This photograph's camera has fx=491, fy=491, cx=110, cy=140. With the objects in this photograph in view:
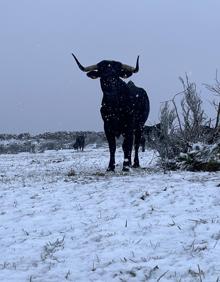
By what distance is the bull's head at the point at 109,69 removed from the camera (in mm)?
12930

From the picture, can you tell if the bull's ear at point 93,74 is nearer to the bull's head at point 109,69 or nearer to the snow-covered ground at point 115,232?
the bull's head at point 109,69

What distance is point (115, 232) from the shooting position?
6.18 m

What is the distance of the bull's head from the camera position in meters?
12.9

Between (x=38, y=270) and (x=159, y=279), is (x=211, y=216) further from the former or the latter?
(x=38, y=270)

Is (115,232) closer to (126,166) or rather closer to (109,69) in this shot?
(126,166)

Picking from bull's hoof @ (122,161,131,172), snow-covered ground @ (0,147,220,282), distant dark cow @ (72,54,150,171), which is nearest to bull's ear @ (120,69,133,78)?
distant dark cow @ (72,54,150,171)

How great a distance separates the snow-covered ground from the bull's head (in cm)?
447

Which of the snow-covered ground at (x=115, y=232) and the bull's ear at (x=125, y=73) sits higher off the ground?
the bull's ear at (x=125, y=73)

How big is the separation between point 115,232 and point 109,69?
24.3 feet

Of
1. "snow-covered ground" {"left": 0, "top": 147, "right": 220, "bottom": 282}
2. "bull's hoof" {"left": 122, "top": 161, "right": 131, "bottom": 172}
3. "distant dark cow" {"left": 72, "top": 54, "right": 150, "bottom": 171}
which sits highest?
"distant dark cow" {"left": 72, "top": 54, "right": 150, "bottom": 171}

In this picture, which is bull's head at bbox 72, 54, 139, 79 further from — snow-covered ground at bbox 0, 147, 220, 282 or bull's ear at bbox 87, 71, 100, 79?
snow-covered ground at bbox 0, 147, 220, 282

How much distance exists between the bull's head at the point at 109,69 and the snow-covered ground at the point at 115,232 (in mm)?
4466

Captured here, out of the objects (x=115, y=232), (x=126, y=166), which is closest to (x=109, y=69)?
(x=126, y=166)

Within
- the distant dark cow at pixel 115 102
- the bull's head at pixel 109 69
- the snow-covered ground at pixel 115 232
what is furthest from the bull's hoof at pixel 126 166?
the snow-covered ground at pixel 115 232
